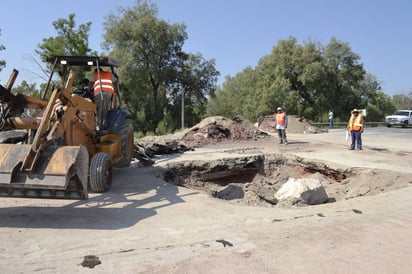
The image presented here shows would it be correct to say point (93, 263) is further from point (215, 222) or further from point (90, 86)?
point (90, 86)

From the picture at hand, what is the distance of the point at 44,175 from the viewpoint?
5.31 metres

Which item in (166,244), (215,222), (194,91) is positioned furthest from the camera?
(194,91)

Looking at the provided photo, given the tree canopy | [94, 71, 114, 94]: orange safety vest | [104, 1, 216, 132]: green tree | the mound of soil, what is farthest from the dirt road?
the tree canopy

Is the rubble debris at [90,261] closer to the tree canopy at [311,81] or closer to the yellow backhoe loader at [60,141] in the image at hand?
the yellow backhoe loader at [60,141]

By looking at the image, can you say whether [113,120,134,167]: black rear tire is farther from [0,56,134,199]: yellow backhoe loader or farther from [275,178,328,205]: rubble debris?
[275,178,328,205]: rubble debris

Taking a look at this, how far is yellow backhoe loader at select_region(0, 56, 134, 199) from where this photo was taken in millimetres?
5324

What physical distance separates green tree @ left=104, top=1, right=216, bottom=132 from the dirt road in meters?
25.4

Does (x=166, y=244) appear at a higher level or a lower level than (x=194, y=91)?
lower

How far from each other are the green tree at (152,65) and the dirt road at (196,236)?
998 inches

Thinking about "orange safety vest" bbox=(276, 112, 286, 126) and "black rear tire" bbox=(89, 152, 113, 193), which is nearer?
"black rear tire" bbox=(89, 152, 113, 193)

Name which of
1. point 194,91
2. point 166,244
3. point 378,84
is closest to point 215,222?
point 166,244

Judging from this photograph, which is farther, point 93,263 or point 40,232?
point 40,232

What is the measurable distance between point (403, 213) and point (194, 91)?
3054cm

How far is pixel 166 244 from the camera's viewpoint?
15.7 feet
